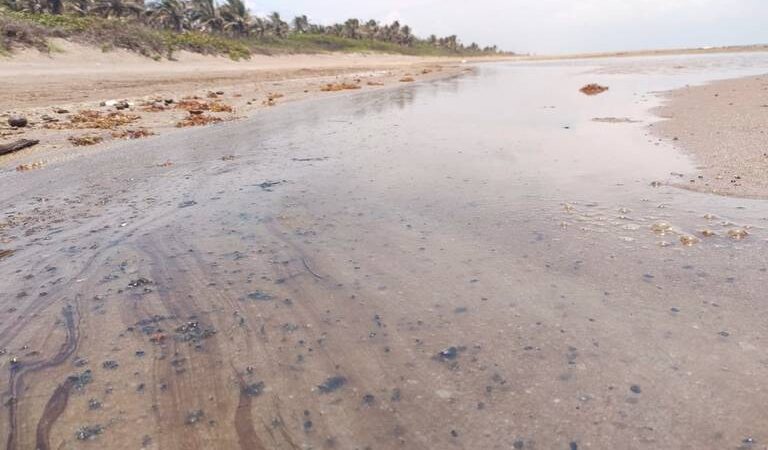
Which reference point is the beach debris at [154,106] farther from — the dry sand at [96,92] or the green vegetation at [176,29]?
the green vegetation at [176,29]

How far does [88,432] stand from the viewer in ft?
7.28

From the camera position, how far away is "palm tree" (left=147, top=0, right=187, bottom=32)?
2055 inches

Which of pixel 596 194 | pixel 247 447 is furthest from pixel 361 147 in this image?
pixel 247 447

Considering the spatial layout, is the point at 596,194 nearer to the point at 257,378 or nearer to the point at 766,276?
the point at 766,276

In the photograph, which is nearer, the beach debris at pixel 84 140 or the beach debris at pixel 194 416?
the beach debris at pixel 194 416

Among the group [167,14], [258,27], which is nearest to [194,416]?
[167,14]

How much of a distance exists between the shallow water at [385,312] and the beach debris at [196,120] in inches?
204

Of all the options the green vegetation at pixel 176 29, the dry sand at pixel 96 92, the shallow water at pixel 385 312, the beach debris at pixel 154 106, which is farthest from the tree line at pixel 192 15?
the shallow water at pixel 385 312

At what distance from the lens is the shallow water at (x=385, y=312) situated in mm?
2275

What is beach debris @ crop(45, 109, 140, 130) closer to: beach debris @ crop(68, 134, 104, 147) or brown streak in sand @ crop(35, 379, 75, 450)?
beach debris @ crop(68, 134, 104, 147)

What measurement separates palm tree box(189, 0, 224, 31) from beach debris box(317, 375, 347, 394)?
62965 mm

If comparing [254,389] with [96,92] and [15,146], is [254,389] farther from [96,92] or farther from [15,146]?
[96,92]

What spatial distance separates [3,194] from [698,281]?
7.20 meters

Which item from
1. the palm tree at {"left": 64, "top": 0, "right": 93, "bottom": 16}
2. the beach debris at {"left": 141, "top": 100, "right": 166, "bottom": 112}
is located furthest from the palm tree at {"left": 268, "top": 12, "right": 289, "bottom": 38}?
the beach debris at {"left": 141, "top": 100, "right": 166, "bottom": 112}
